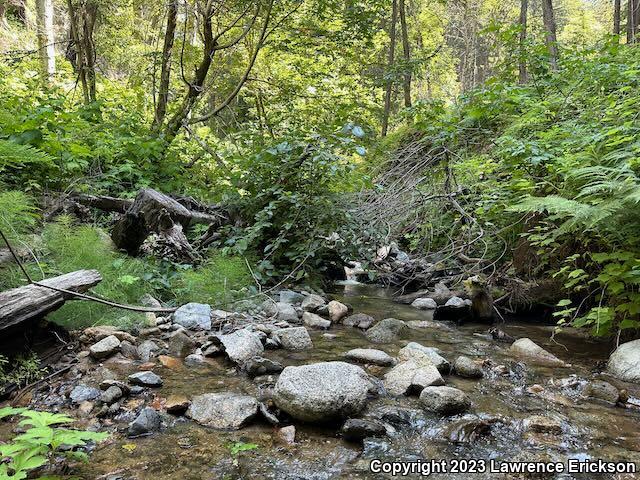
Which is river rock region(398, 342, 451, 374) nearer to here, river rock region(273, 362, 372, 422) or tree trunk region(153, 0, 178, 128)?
river rock region(273, 362, 372, 422)

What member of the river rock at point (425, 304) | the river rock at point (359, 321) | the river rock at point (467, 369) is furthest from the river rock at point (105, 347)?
the river rock at point (425, 304)

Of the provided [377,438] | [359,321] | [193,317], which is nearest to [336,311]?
[359,321]

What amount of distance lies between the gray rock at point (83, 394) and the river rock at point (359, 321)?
9.08 ft

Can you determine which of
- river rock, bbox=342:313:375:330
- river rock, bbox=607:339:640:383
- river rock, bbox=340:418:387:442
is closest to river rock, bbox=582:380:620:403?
river rock, bbox=607:339:640:383

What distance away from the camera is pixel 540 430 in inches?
102

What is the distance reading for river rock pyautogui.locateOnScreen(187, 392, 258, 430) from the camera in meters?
2.61

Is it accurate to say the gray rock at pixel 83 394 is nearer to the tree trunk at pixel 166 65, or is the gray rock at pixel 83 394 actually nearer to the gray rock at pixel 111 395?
the gray rock at pixel 111 395

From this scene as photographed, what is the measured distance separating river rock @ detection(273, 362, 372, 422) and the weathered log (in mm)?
1689

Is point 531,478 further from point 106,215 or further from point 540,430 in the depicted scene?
point 106,215

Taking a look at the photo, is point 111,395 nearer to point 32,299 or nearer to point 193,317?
point 32,299

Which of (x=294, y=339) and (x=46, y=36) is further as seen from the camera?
(x=46, y=36)

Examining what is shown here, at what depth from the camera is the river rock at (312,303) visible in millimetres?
5443

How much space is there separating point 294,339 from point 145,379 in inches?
56.7

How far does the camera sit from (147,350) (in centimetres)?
364
